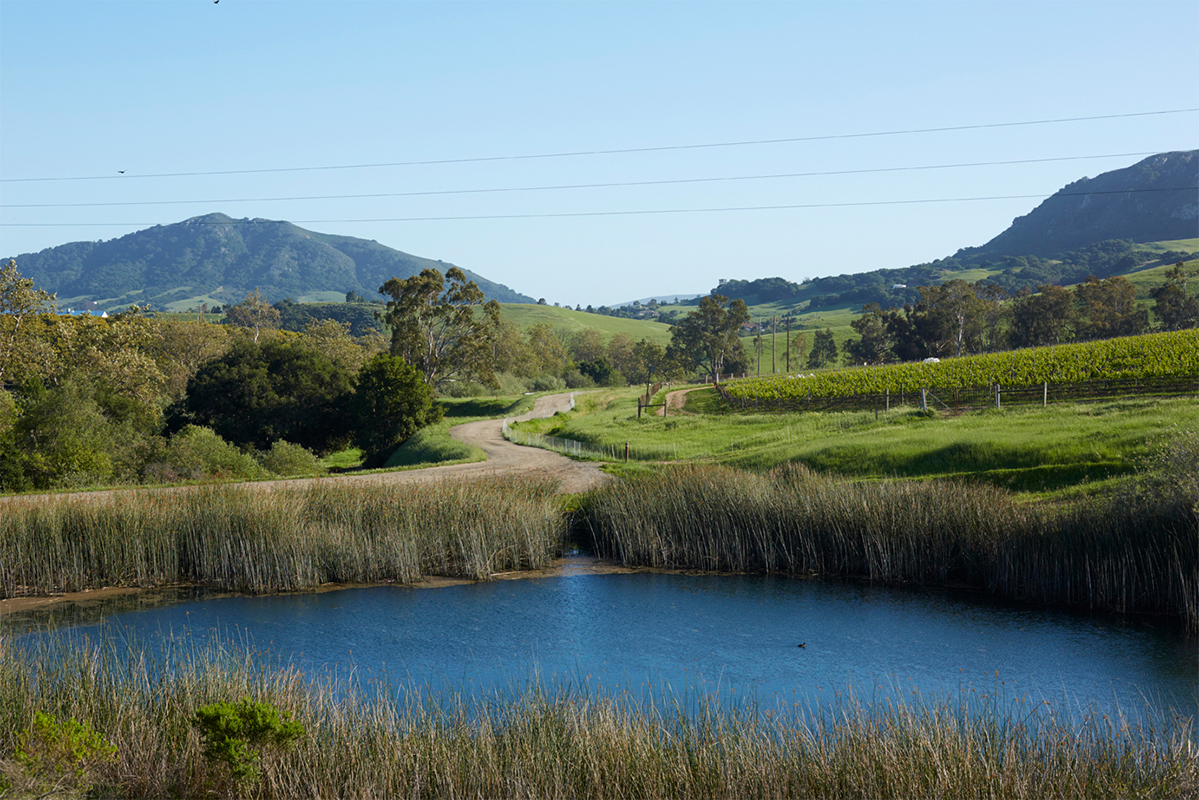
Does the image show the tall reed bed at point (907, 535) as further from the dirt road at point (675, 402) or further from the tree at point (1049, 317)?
the tree at point (1049, 317)

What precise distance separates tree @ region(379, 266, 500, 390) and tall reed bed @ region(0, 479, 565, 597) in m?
43.0

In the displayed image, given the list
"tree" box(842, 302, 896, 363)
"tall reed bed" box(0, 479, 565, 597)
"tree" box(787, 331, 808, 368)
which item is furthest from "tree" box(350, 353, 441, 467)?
"tree" box(787, 331, 808, 368)

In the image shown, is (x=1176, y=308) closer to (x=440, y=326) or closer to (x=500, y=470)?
(x=440, y=326)

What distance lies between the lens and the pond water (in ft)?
40.2

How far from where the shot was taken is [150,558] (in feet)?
58.7

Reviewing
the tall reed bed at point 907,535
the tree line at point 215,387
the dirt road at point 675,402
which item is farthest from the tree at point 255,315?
the tall reed bed at point 907,535

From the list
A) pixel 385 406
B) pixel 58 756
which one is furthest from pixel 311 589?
pixel 385 406

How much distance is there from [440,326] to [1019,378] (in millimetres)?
40403

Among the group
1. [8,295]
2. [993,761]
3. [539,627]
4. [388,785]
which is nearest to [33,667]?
[388,785]

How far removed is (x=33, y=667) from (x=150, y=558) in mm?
7734

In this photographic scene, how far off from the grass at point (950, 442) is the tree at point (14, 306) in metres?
25.2

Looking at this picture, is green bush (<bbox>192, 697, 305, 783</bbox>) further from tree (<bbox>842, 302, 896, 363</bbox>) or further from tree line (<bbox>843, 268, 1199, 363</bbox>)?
tree (<bbox>842, 302, 896, 363</bbox>)

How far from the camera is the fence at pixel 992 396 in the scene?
117ft

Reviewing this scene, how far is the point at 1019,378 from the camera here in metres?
42.8
